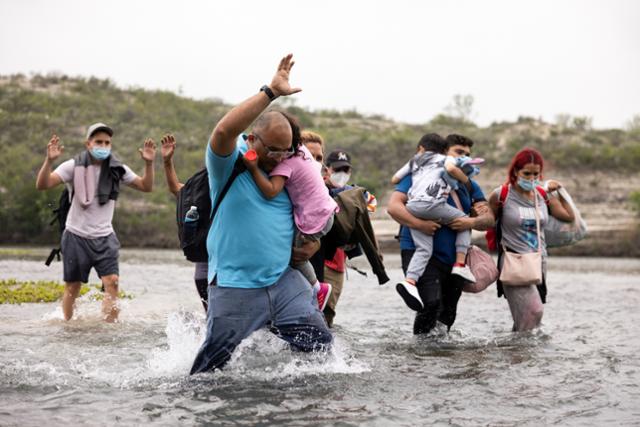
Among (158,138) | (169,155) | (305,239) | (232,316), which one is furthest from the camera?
(158,138)

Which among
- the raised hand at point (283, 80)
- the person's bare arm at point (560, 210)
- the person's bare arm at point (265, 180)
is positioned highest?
the raised hand at point (283, 80)

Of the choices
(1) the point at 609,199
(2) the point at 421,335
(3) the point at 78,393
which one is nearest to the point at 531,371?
(2) the point at 421,335

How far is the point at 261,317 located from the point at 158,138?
4484 cm

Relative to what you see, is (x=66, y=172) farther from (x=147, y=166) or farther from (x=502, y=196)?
(x=502, y=196)

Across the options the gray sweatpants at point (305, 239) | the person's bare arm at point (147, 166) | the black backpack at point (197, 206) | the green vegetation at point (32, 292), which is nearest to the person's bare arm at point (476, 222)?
the gray sweatpants at point (305, 239)

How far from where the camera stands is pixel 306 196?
6.19m

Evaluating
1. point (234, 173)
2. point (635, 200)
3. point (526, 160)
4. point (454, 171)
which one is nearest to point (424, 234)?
point (454, 171)

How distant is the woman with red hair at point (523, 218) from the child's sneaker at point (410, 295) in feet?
3.84

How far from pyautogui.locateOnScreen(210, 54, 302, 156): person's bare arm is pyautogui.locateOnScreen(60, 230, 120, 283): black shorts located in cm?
481

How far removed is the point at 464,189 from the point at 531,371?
94.4 inches

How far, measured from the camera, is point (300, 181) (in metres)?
6.16

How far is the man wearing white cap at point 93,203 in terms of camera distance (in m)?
10.0

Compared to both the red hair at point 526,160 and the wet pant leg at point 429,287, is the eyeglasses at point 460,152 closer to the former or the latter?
the red hair at point 526,160

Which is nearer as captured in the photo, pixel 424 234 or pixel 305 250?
pixel 305 250
